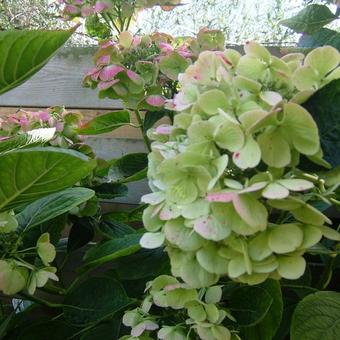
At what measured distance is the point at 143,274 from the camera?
732 mm

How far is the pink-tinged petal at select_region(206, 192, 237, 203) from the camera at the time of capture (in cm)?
38

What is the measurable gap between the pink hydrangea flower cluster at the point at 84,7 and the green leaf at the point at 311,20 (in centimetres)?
32

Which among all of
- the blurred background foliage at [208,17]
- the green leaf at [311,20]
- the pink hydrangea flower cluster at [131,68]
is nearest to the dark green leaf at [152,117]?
the pink hydrangea flower cluster at [131,68]

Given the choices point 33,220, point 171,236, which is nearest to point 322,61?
point 171,236

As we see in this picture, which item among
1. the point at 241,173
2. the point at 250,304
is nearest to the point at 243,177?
the point at 241,173

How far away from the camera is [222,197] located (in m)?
0.39

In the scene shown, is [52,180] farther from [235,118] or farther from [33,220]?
[235,118]

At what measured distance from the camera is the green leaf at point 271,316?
0.61 metres

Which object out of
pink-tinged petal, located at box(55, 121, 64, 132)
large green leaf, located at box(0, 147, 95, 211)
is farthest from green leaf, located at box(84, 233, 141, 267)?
pink-tinged petal, located at box(55, 121, 64, 132)

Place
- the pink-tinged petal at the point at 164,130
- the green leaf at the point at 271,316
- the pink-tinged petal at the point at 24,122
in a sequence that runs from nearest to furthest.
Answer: the pink-tinged petal at the point at 164,130, the green leaf at the point at 271,316, the pink-tinged petal at the point at 24,122

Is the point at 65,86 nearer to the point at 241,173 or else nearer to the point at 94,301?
the point at 94,301

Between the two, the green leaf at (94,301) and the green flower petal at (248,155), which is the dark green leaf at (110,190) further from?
the green flower petal at (248,155)

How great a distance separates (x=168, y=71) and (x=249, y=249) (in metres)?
0.47

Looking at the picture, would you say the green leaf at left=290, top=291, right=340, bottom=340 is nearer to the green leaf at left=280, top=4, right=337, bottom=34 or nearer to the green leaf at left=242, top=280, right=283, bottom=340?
the green leaf at left=242, top=280, right=283, bottom=340
